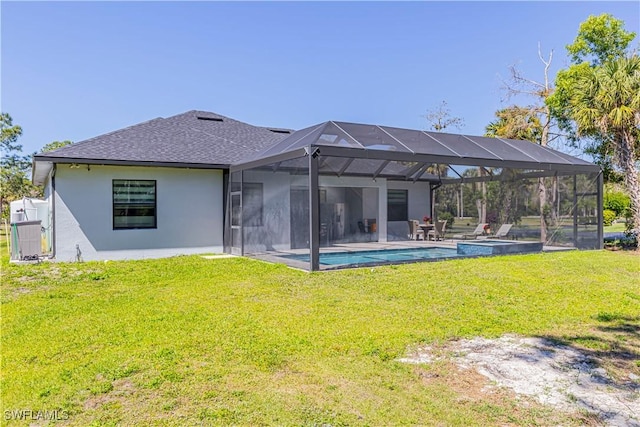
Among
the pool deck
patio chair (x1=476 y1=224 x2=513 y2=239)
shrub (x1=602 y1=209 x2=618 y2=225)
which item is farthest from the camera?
shrub (x1=602 y1=209 x2=618 y2=225)

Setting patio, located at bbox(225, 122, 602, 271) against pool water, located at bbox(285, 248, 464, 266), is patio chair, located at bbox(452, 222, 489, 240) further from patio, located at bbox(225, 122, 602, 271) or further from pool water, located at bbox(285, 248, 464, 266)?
pool water, located at bbox(285, 248, 464, 266)

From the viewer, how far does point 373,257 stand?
11680 mm

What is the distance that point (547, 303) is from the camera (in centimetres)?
639

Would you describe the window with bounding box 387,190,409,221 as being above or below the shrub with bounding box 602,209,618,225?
above

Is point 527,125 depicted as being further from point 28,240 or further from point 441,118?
point 28,240

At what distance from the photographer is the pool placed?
10.1 metres

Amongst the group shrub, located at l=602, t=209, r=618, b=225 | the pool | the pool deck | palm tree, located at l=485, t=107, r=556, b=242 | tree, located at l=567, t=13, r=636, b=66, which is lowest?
the pool

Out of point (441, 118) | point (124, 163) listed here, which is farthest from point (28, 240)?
point (441, 118)

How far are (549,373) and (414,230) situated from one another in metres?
13.9

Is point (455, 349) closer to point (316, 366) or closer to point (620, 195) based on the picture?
point (316, 366)

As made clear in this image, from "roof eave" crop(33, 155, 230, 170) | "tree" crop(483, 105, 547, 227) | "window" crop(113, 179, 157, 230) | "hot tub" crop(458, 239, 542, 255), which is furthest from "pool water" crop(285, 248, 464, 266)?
"tree" crop(483, 105, 547, 227)

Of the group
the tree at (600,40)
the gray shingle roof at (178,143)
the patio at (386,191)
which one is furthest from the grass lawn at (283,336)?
the tree at (600,40)

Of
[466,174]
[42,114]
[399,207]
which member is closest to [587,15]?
[466,174]

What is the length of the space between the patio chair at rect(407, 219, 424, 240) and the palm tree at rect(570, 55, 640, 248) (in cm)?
664
